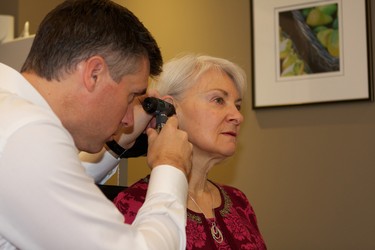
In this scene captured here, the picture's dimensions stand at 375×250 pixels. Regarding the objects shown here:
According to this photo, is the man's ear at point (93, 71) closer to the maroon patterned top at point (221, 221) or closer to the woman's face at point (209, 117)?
the maroon patterned top at point (221, 221)

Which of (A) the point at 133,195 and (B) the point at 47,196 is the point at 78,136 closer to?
(B) the point at 47,196

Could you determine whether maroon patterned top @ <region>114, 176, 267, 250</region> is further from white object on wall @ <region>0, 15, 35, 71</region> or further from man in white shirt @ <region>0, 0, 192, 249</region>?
white object on wall @ <region>0, 15, 35, 71</region>

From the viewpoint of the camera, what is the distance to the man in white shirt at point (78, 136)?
99 centimetres

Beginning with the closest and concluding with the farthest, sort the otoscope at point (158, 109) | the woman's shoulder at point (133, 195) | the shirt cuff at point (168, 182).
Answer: the shirt cuff at point (168, 182) < the otoscope at point (158, 109) < the woman's shoulder at point (133, 195)

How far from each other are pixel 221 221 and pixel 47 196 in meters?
1.01

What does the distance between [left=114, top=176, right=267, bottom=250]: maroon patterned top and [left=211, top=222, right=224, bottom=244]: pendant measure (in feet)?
0.04

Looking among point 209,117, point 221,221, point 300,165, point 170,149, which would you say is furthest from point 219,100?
point 300,165

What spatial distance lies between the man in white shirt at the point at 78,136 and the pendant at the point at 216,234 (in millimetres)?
556

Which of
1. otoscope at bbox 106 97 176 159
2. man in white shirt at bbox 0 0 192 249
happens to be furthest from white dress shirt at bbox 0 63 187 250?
otoscope at bbox 106 97 176 159

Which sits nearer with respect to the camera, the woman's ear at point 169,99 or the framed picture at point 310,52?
the woman's ear at point 169,99

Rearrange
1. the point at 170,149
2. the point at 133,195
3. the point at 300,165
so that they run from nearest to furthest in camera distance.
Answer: the point at 170,149, the point at 133,195, the point at 300,165

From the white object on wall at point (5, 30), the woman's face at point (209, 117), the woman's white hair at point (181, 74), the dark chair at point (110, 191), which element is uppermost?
the white object on wall at point (5, 30)

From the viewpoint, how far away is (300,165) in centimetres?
285

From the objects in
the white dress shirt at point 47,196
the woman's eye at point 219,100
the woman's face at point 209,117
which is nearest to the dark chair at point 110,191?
the woman's face at point 209,117
